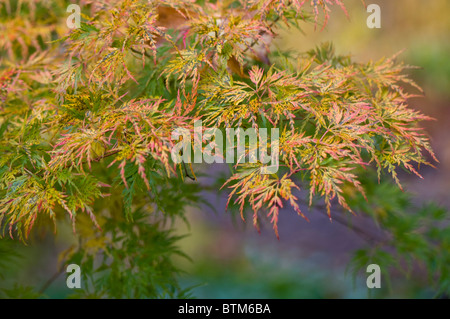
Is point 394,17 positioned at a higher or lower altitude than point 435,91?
higher

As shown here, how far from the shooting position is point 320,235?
327cm

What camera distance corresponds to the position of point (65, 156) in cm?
74

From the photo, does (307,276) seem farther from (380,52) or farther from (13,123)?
(13,123)

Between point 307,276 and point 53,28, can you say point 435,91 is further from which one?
point 53,28

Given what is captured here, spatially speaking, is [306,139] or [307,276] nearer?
[306,139]

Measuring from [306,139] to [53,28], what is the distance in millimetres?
926

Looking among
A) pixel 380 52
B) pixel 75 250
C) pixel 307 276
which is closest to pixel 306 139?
pixel 75 250

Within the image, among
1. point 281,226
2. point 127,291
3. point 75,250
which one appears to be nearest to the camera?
point 127,291

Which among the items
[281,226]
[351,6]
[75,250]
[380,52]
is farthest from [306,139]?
[351,6]

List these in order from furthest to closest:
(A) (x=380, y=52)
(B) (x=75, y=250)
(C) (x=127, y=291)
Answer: (A) (x=380, y=52) → (B) (x=75, y=250) → (C) (x=127, y=291)

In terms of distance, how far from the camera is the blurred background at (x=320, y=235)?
2.80 m

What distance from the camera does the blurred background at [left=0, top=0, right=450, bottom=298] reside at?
280 centimetres
